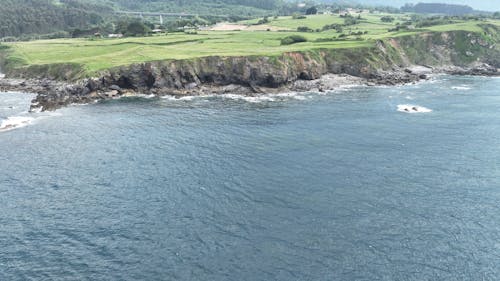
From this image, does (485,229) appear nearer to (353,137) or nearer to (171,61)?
(353,137)

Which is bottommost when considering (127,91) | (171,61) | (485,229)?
(485,229)

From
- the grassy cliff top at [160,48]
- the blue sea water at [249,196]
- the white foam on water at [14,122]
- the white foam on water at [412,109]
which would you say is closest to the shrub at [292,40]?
the grassy cliff top at [160,48]

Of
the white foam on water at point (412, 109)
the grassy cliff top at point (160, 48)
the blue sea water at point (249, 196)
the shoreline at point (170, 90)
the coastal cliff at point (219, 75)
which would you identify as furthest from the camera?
the grassy cliff top at point (160, 48)

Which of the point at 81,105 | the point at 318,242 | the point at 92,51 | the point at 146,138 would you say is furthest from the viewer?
the point at 92,51

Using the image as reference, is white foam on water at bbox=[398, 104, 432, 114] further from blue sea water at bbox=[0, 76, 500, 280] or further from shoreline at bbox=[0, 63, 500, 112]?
shoreline at bbox=[0, 63, 500, 112]

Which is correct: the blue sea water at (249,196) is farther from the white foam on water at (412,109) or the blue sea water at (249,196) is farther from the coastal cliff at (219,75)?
the coastal cliff at (219,75)

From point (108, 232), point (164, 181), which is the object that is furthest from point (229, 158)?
point (108, 232)

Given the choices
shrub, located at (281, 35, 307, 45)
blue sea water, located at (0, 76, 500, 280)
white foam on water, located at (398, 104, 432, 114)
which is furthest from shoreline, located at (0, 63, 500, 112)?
shrub, located at (281, 35, 307, 45)
